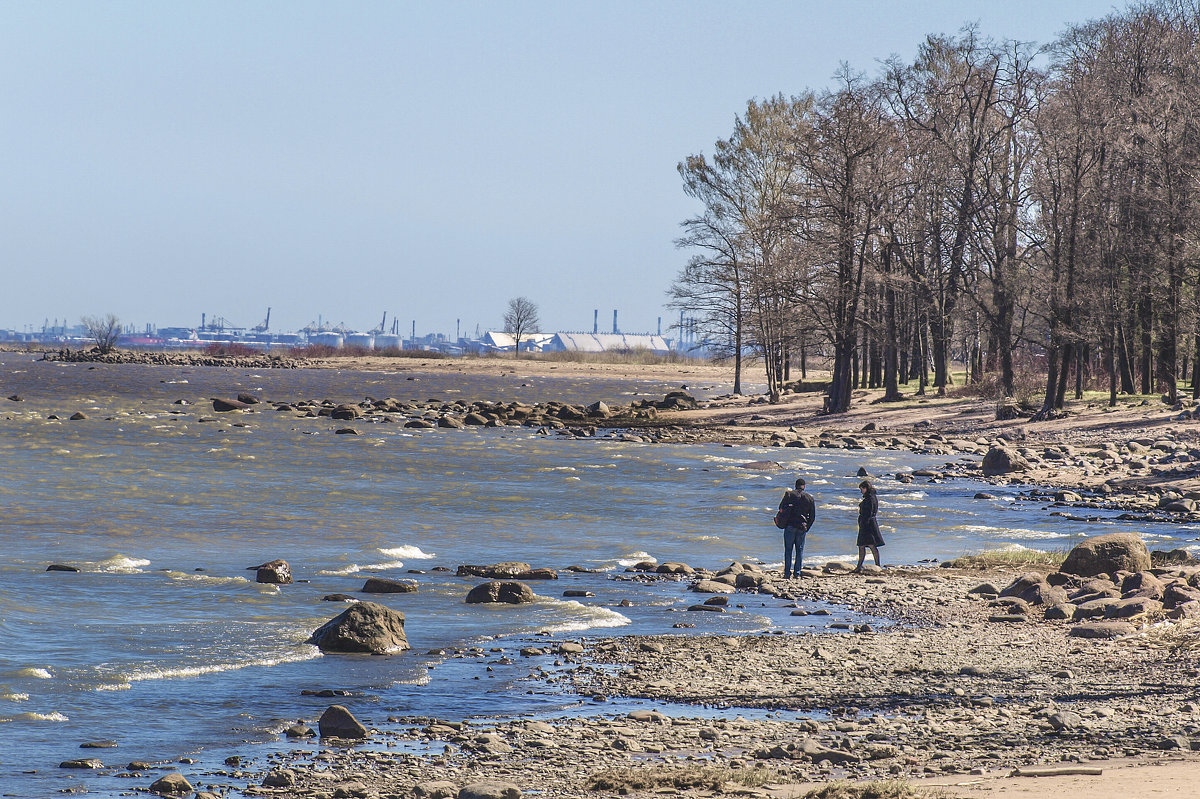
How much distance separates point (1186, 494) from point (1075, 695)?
18.9 m

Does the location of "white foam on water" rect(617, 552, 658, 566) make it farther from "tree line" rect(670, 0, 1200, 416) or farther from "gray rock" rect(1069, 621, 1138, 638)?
"tree line" rect(670, 0, 1200, 416)

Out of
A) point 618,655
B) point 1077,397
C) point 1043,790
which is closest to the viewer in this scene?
point 1043,790

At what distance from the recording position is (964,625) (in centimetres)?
1559

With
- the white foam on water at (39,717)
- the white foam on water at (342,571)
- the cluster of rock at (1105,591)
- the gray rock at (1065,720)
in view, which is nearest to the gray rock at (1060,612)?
the cluster of rock at (1105,591)

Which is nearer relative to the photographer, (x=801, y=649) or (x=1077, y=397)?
(x=801, y=649)

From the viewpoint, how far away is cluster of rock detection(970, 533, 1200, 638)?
14.7 m

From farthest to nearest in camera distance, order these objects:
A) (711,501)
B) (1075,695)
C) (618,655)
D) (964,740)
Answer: (711,501) < (618,655) < (1075,695) < (964,740)

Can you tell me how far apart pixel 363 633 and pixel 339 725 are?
3.50 m

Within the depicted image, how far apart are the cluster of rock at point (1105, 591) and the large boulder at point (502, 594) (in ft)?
19.9

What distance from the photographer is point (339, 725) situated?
35.6ft

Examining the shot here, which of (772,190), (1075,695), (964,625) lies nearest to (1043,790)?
(1075,695)

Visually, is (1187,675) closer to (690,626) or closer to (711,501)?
(690,626)

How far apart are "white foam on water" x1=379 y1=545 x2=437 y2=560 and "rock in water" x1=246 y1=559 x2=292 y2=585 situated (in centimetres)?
296

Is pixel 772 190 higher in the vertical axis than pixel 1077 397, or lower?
higher
